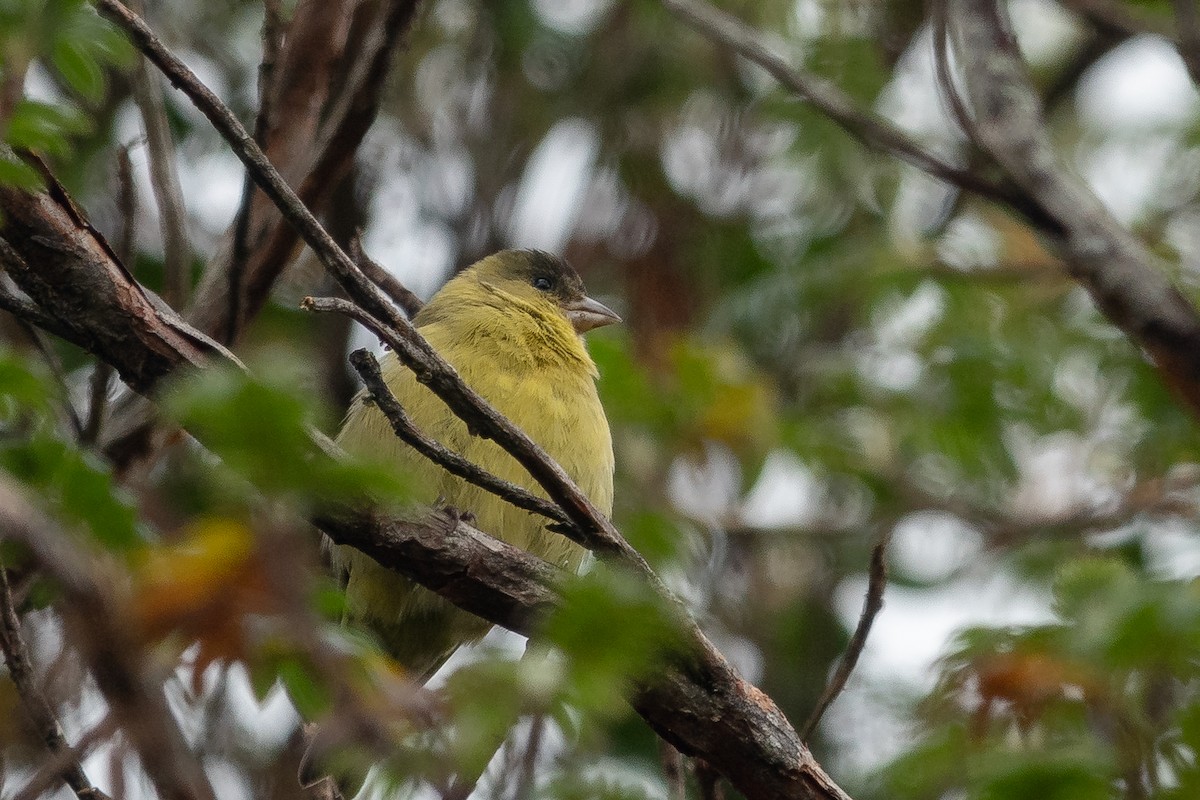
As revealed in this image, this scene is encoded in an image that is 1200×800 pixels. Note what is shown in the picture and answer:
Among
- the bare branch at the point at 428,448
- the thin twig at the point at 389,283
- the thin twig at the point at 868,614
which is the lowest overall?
the bare branch at the point at 428,448

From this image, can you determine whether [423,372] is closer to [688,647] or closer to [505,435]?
[505,435]

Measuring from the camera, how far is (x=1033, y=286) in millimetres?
6836

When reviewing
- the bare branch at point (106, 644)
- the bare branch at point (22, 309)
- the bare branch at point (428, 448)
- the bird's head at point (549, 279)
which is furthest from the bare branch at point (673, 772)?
the bird's head at point (549, 279)

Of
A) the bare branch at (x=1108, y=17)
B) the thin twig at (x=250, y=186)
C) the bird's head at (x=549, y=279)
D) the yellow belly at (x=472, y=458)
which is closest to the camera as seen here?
the bare branch at (x=1108, y=17)

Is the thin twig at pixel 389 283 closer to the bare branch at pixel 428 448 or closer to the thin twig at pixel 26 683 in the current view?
the bare branch at pixel 428 448

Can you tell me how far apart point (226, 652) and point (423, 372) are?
0.89 metres

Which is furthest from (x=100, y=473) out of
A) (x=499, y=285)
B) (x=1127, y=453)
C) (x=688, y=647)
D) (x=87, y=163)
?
(x=1127, y=453)

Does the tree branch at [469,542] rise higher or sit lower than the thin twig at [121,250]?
lower

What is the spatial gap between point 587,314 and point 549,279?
0.63 feet

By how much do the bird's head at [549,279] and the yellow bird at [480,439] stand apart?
Answer: 49 centimetres

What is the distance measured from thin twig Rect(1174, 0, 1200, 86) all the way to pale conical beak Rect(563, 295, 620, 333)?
2.98 m

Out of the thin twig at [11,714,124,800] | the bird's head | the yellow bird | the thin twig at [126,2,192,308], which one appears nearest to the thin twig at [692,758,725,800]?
the yellow bird

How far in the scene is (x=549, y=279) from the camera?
550 cm

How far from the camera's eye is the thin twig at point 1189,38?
258 cm
